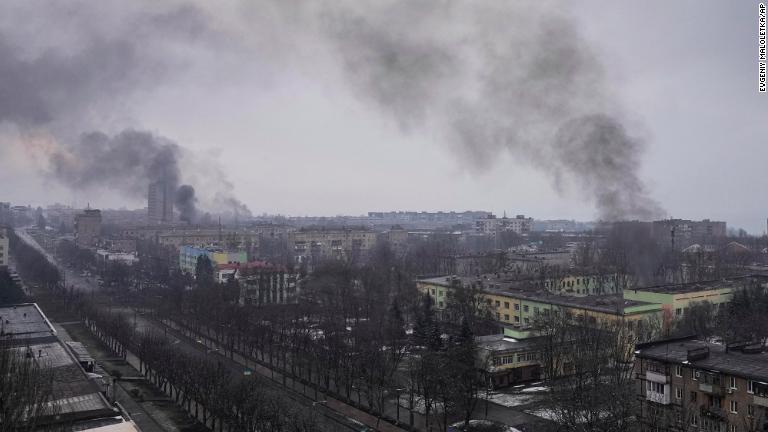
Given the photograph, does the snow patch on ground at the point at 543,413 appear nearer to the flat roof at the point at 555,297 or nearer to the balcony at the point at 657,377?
the balcony at the point at 657,377

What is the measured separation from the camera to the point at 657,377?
838 cm

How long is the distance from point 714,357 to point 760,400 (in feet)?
3.64

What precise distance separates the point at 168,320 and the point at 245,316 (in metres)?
5.42

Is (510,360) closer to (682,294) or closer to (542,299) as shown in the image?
(542,299)

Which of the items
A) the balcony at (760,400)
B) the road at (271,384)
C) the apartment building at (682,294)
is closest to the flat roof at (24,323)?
the road at (271,384)

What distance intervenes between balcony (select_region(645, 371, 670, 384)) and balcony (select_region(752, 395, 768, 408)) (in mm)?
1139

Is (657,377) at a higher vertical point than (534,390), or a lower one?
higher

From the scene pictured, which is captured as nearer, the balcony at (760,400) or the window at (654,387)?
the balcony at (760,400)

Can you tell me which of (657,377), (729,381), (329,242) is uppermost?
(329,242)

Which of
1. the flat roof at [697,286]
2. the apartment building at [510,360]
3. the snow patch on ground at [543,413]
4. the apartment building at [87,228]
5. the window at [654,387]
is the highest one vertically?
the apartment building at [87,228]

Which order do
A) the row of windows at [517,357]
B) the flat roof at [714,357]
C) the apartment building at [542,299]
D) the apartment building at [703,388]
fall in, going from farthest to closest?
the apartment building at [542,299] < the row of windows at [517,357] < the flat roof at [714,357] < the apartment building at [703,388]

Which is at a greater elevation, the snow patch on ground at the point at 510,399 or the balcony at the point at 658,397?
the balcony at the point at 658,397

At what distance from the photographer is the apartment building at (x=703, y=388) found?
7352 millimetres

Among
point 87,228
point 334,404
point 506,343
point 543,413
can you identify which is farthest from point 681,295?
point 87,228
